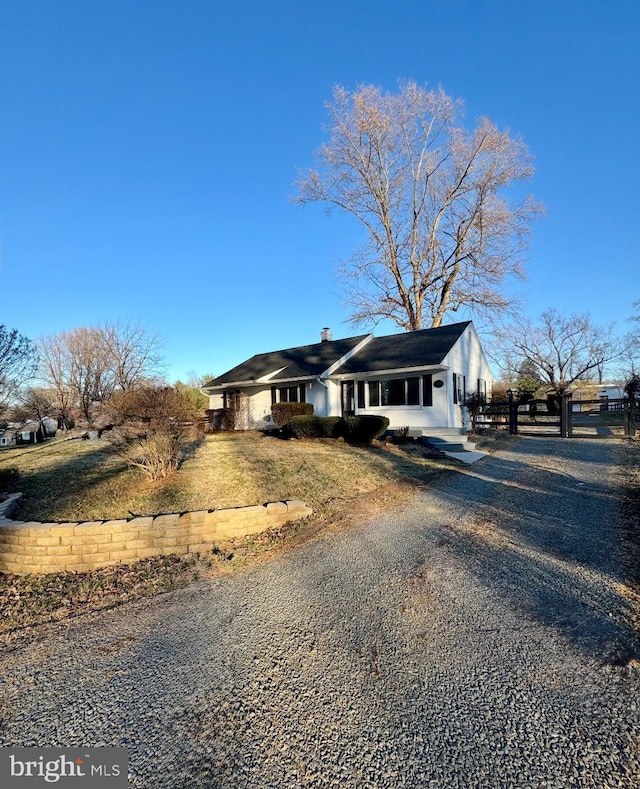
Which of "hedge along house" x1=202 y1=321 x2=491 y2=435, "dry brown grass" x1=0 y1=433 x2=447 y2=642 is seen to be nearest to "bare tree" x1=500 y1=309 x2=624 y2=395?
"hedge along house" x1=202 y1=321 x2=491 y2=435

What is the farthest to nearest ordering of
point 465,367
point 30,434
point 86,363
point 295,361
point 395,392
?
1. point 86,363
2. point 30,434
3. point 295,361
4. point 465,367
5. point 395,392

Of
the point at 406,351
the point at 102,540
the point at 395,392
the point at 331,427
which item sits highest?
the point at 406,351

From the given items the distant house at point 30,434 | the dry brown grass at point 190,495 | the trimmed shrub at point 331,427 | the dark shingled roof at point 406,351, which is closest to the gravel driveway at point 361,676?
the dry brown grass at point 190,495

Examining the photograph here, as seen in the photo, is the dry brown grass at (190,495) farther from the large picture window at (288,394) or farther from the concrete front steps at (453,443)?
the large picture window at (288,394)

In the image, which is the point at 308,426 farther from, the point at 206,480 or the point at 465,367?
the point at 465,367

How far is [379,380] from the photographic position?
15.6 metres

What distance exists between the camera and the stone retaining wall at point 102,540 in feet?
13.9

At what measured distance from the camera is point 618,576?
3402 millimetres

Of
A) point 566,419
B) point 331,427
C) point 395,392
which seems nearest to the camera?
point 331,427

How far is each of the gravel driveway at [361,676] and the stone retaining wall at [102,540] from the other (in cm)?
91

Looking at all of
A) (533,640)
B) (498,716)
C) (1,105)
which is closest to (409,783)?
(498,716)

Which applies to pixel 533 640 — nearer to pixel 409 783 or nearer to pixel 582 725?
pixel 582 725

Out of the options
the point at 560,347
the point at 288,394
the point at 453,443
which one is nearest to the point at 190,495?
the point at 453,443

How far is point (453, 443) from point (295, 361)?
1000cm
